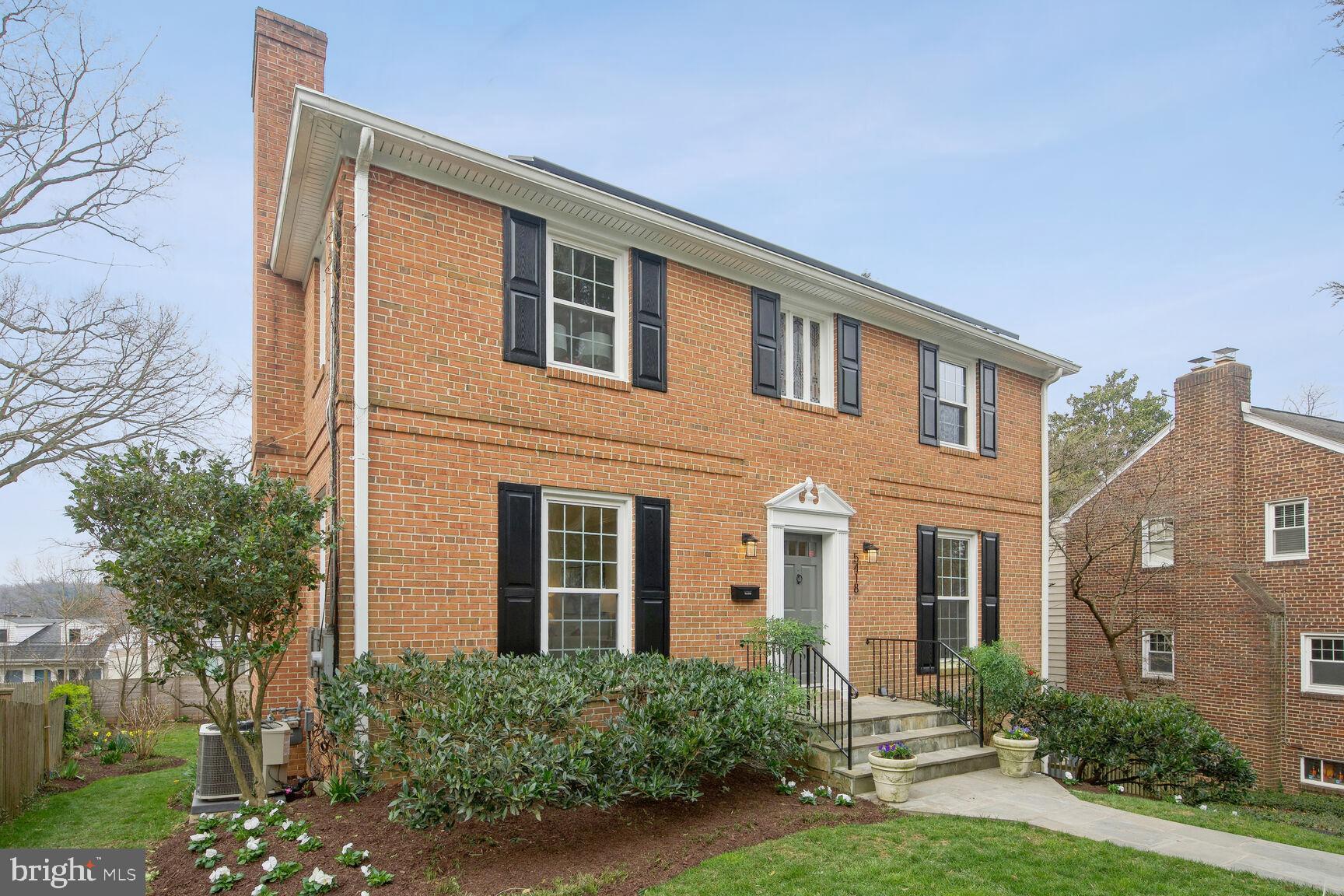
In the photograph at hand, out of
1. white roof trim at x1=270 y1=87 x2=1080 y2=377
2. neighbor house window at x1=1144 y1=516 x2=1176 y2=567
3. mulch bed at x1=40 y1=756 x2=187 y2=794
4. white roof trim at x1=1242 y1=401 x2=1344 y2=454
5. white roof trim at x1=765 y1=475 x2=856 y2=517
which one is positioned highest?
white roof trim at x1=270 y1=87 x2=1080 y2=377

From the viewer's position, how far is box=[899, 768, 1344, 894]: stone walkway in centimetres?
598

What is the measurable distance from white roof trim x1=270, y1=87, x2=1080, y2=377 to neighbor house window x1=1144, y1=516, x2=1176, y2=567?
10.4 meters

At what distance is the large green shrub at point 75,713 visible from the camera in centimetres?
1178

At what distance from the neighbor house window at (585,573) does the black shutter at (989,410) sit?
6.70m

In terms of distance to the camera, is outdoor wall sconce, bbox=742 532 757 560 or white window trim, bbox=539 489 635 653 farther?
outdoor wall sconce, bbox=742 532 757 560

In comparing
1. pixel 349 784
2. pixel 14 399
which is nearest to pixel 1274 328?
pixel 349 784

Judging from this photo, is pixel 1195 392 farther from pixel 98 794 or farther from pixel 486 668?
pixel 98 794

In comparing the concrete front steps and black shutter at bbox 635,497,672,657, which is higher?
black shutter at bbox 635,497,672,657

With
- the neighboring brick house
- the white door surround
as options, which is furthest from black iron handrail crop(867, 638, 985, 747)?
the neighboring brick house

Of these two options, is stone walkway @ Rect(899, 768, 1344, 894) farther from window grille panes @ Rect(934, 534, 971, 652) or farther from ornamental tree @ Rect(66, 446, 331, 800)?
ornamental tree @ Rect(66, 446, 331, 800)

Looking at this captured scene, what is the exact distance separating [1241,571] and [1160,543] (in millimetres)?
1564

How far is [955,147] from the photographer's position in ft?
43.3

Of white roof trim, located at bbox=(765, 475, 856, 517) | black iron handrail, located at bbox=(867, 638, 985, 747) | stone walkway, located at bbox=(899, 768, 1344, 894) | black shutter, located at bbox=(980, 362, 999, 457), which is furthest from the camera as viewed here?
black shutter, located at bbox=(980, 362, 999, 457)

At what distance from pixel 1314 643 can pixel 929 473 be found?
9.95 m
